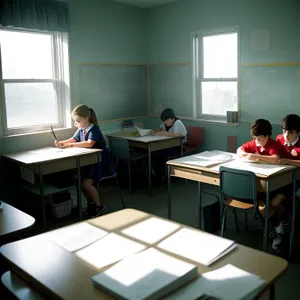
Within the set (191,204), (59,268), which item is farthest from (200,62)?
(59,268)

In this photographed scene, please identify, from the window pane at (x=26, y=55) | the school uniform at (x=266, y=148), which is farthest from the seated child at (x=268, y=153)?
the window pane at (x=26, y=55)

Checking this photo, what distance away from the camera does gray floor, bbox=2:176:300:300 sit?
2.83 meters

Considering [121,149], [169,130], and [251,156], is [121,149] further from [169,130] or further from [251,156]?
[251,156]

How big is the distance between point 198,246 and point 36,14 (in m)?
3.94

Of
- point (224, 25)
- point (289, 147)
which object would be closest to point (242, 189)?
point (289, 147)

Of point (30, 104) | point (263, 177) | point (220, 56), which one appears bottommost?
point (263, 177)

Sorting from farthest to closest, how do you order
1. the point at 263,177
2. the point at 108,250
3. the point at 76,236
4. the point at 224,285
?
the point at 263,177 < the point at 76,236 < the point at 108,250 < the point at 224,285

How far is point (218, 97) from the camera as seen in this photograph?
18.4 ft

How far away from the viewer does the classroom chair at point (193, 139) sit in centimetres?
566

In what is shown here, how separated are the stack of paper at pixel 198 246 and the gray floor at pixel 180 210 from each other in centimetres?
122

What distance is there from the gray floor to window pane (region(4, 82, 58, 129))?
4.38 feet

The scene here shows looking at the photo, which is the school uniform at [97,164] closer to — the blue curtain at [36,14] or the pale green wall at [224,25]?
the blue curtain at [36,14]

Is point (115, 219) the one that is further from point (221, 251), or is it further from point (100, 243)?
point (221, 251)

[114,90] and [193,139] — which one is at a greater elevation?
[114,90]
